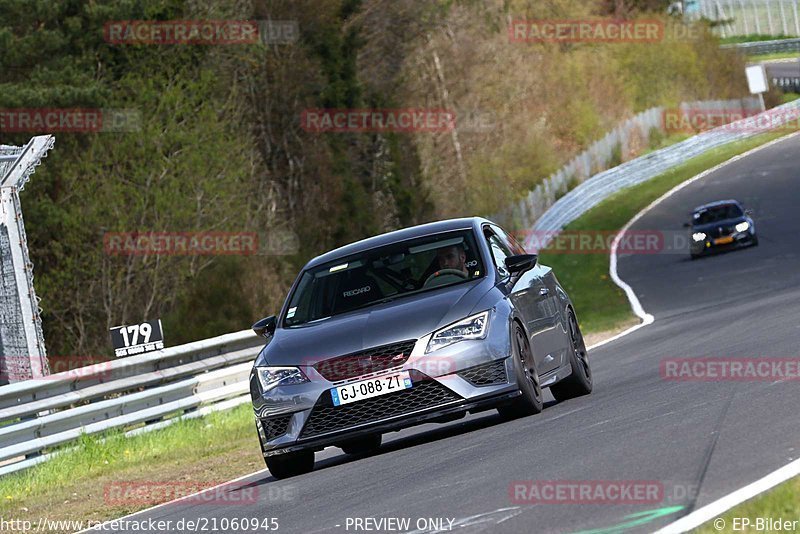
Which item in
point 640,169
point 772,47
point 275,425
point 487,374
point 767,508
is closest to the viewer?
point 767,508

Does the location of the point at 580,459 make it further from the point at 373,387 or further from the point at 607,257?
the point at 607,257

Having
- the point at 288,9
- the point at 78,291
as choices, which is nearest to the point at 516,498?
the point at 78,291

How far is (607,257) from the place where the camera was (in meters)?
43.1

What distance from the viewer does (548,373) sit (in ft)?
38.5

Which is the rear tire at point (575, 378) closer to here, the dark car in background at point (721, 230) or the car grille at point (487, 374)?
the car grille at point (487, 374)

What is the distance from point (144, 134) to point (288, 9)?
1116 cm

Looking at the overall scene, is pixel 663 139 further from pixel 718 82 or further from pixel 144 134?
pixel 144 134

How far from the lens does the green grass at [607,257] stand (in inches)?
1156

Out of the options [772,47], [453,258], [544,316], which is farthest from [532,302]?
[772,47]

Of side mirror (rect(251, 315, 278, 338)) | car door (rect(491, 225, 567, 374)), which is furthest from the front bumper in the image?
side mirror (rect(251, 315, 278, 338))

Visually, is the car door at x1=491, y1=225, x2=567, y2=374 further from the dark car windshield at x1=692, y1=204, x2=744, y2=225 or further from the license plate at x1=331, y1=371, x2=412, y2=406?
the dark car windshield at x1=692, y1=204, x2=744, y2=225

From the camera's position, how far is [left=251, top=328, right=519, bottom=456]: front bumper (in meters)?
10.4

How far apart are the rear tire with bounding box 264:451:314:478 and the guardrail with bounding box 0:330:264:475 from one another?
4351 millimetres

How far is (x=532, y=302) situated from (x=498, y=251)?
0.61 metres
